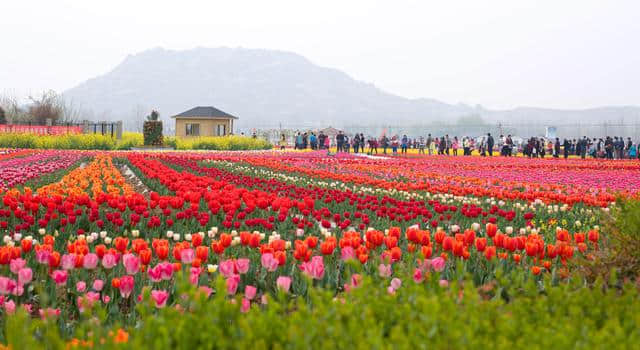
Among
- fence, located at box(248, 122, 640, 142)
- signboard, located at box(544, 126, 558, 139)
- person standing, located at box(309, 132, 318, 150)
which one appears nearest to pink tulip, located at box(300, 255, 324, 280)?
person standing, located at box(309, 132, 318, 150)

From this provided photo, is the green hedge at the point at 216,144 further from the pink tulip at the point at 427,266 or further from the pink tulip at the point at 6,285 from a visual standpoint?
A: the pink tulip at the point at 6,285

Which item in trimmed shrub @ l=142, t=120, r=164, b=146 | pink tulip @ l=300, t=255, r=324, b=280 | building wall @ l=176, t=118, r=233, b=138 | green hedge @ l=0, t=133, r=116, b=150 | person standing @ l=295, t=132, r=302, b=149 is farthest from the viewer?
building wall @ l=176, t=118, r=233, b=138

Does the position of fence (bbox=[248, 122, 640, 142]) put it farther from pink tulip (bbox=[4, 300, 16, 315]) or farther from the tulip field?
pink tulip (bbox=[4, 300, 16, 315])

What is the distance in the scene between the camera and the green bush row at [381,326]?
2.15m

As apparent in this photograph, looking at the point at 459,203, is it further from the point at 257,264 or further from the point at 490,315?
the point at 490,315

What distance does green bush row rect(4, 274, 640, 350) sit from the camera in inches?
84.5

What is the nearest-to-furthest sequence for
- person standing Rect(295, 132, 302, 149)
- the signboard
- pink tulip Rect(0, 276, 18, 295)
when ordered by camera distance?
pink tulip Rect(0, 276, 18, 295) < person standing Rect(295, 132, 302, 149) < the signboard

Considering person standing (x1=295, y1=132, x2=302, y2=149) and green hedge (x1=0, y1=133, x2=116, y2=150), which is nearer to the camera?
green hedge (x1=0, y1=133, x2=116, y2=150)

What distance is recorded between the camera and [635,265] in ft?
12.4

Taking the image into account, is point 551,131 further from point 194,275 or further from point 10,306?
point 10,306

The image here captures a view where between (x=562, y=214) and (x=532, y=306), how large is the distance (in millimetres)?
5724

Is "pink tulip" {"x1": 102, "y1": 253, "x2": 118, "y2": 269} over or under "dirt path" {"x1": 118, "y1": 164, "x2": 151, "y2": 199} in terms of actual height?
over

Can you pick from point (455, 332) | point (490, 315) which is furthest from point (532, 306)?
point (455, 332)

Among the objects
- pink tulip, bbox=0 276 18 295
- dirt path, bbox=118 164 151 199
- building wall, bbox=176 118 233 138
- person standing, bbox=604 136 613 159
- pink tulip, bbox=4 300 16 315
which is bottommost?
pink tulip, bbox=4 300 16 315
